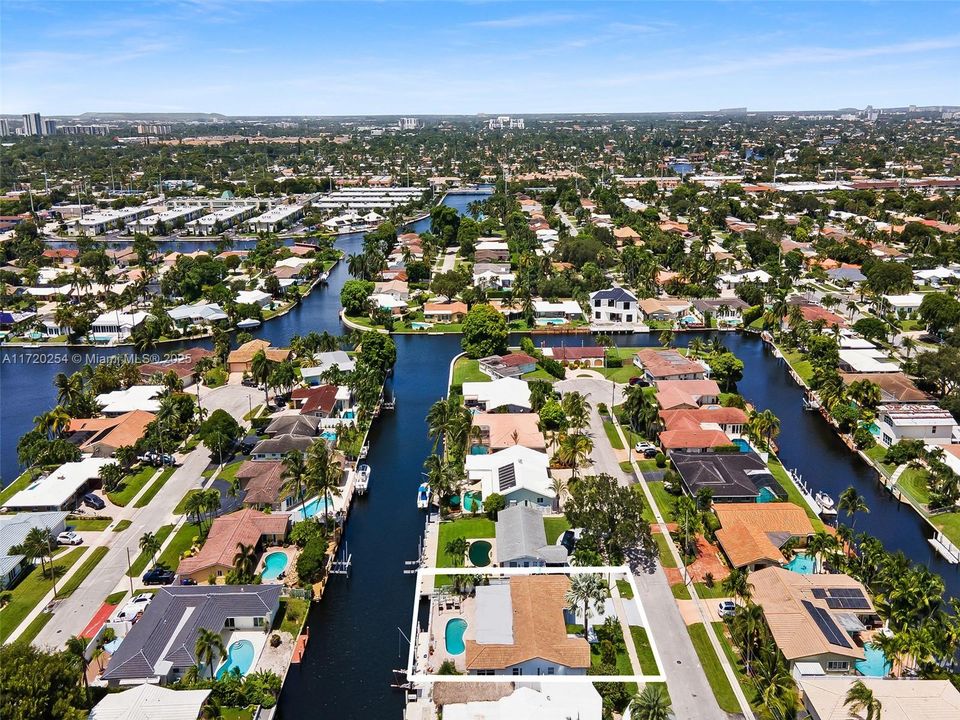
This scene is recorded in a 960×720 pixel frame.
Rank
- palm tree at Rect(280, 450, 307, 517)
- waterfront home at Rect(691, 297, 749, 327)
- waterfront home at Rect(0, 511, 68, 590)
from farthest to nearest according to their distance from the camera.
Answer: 1. waterfront home at Rect(691, 297, 749, 327)
2. palm tree at Rect(280, 450, 307, 517)
3. waterfront home at Rect(0, 511, 68, 590)

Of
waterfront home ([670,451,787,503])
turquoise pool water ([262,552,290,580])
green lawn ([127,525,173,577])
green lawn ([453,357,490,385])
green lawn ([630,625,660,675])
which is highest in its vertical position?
green lawn ([453,357,490,385])

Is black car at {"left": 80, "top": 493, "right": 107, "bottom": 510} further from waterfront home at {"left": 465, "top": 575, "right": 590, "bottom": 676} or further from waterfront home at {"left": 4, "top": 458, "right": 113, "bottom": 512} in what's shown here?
waterfront home at {"left": 465, "top": 575, "right": 590, "bottom": 676}

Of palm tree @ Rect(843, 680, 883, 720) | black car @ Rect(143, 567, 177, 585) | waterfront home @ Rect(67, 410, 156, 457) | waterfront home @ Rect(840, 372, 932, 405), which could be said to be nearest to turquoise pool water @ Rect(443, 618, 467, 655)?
black car @ Rect(143, 567, 177, 585)

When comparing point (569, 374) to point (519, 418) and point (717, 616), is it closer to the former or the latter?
point (519, 418)

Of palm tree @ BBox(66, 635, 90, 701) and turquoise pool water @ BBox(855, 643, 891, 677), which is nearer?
palm tree @ BBox(66, 635, 90, 701)

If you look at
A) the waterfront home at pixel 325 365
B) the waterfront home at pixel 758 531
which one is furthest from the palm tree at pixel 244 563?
the waterfront home at pixel 325 365

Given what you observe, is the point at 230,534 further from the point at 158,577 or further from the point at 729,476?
the point at 729,476

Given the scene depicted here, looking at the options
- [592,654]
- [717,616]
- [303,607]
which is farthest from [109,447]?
[717,616]
